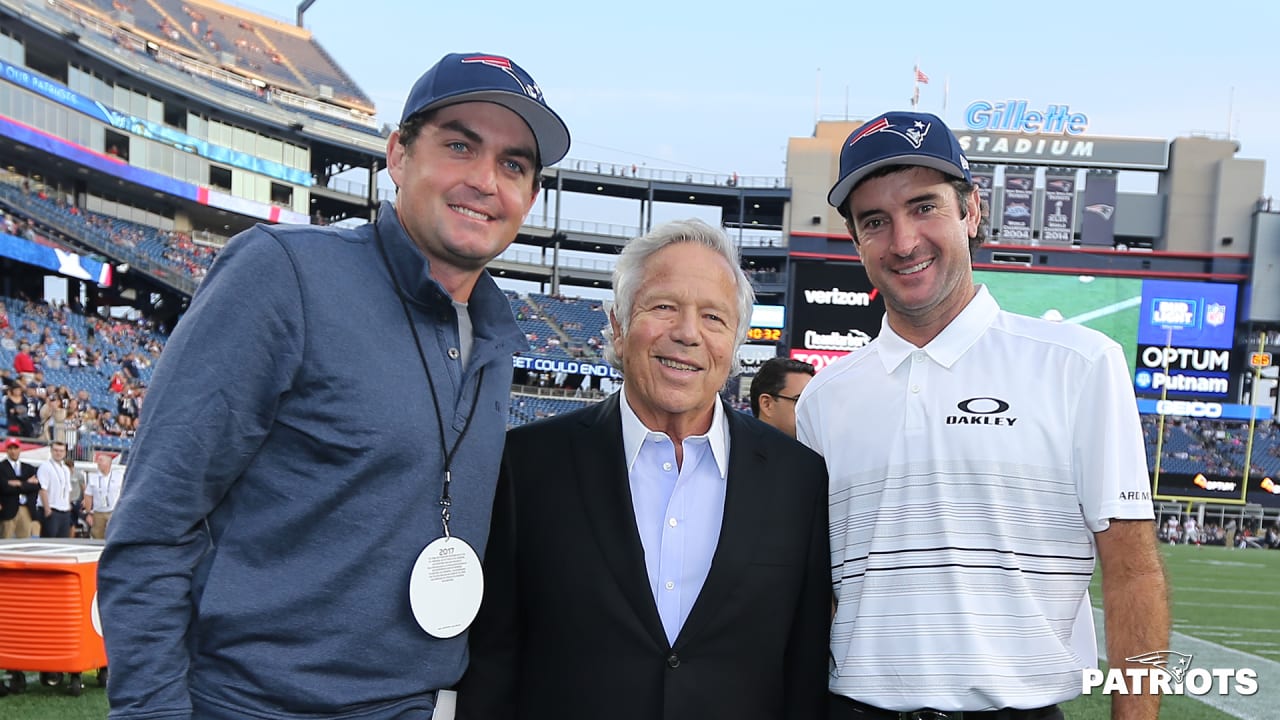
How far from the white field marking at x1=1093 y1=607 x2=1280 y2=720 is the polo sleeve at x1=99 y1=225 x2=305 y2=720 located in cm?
566

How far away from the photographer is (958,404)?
2.43 m

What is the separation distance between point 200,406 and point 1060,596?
214 cm

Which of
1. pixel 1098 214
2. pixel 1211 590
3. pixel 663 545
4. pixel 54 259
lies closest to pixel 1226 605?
pixel 1211 590

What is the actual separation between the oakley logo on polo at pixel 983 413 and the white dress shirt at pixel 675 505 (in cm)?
64

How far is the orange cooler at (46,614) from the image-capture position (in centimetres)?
575

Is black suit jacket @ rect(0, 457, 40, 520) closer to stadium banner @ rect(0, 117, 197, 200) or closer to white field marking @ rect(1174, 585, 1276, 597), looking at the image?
white field marking @ rect(1174, 585, 1276, 597)

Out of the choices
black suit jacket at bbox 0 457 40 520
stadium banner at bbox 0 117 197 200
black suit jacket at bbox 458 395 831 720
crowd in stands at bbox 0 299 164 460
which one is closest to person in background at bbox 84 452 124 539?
black suit jacket at bbox 0 457 40 520

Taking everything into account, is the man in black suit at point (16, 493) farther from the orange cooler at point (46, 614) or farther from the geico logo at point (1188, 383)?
the geico logo at point (1188, 383)

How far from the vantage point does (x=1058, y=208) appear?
42.2 meters

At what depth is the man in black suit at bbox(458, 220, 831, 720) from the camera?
2.22 m

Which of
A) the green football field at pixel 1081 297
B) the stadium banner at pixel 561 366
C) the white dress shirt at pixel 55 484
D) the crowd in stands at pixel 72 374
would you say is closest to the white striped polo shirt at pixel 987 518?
the white dress shirt at pixel 55 484

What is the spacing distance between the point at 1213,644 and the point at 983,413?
10105mm

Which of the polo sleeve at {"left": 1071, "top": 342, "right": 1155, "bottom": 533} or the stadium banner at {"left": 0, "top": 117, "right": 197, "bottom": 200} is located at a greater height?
the stadium banner at {"left": 0, "top": 117, "right": 197, "bottom": 200}

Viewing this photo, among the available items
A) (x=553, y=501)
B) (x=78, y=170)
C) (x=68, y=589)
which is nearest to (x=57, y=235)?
(x=78, y=170)
